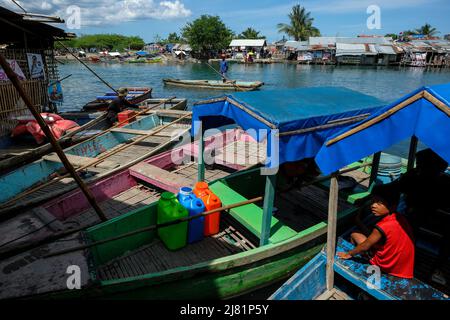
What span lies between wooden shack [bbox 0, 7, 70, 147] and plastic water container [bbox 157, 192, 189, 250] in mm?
8767

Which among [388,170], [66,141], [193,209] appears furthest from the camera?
[388,170]

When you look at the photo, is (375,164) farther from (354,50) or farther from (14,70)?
(354,50)

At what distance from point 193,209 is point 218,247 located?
32.9 inches

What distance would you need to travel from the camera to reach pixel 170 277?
3619 mm

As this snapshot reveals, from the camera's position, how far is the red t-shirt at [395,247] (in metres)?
3.40

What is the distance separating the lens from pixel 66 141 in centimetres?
367

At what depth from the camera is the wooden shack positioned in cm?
1107

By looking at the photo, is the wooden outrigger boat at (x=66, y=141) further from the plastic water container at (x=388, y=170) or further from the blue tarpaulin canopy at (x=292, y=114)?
the plastic water container at (x=388, y=170)

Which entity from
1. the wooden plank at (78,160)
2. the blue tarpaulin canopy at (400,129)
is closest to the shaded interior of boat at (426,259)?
the blue tarpaulin canopy at (400,129)

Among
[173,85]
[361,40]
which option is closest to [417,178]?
[173,85]

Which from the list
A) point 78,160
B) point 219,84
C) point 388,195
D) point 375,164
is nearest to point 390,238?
point 388,195
